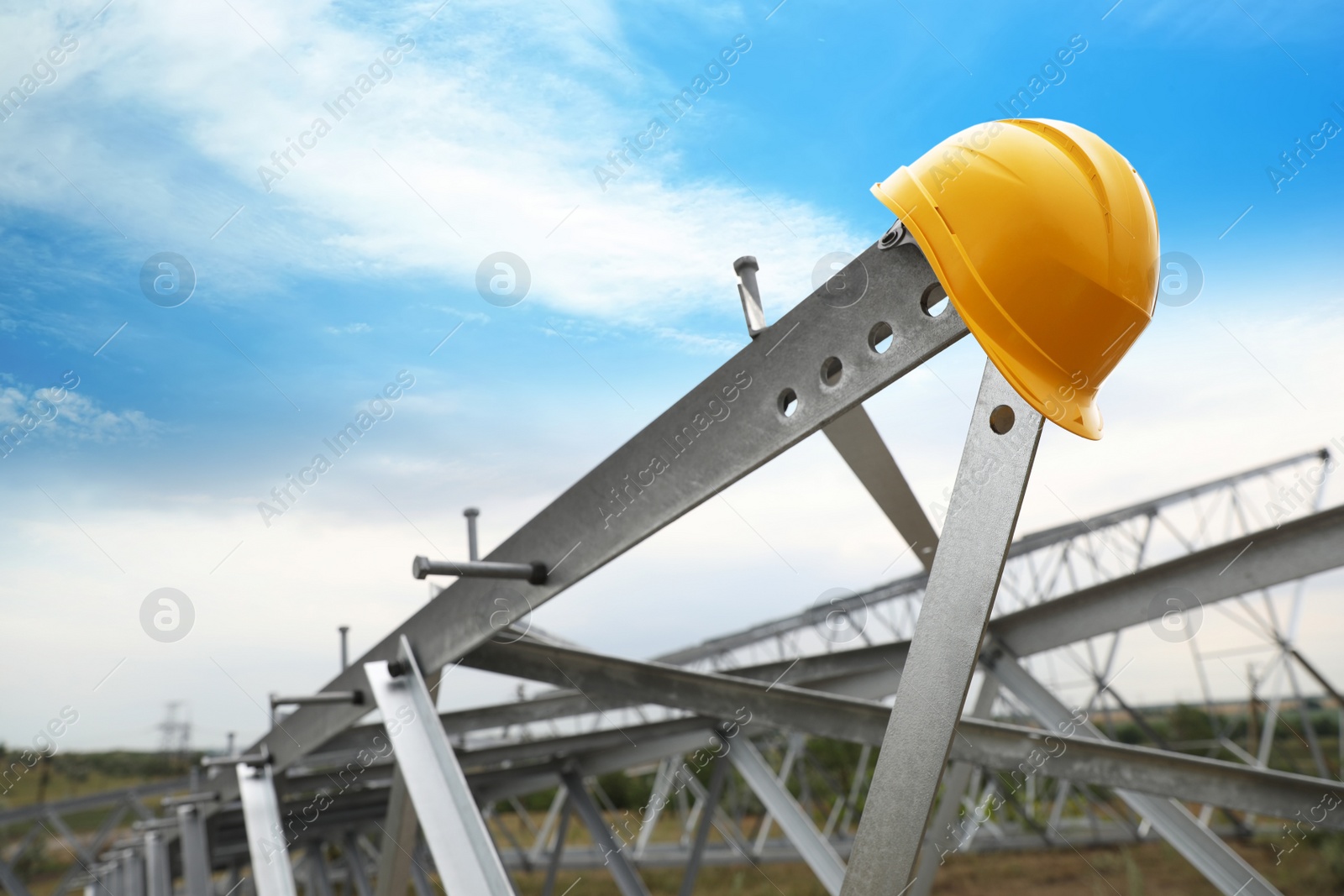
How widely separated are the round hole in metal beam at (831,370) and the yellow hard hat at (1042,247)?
403mm

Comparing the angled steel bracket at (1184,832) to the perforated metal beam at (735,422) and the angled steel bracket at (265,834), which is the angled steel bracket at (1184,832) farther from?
the angled steel bracket at (265,834)

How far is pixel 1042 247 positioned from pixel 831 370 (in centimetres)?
64

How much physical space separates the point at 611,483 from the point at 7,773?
846 cm

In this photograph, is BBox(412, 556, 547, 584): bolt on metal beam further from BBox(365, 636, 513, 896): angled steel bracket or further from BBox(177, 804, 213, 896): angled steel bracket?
BBox(177, 804, 213, 896): angled steel bracket

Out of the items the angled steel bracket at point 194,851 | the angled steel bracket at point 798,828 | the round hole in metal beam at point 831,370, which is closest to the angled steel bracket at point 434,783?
the round hole in metal beam at point 831,370

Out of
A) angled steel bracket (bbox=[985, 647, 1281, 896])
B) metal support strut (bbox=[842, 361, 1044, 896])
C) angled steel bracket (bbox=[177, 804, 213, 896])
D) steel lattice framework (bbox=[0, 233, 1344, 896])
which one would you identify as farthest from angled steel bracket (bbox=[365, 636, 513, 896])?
angled steel bracket (bbox=[177, 804, 213, 896])

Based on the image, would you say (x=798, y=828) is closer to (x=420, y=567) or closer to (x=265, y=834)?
(x=420, y=567)

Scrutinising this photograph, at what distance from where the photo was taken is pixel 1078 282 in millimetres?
2277

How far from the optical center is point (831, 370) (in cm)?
258

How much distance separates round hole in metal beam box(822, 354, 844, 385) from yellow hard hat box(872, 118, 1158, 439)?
40cm

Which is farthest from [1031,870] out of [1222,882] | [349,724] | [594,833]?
[349,724]

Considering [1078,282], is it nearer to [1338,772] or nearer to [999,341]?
[999,341]

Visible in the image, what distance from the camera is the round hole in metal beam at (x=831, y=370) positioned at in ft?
8.40

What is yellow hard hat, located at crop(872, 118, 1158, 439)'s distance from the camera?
7.42 feet
